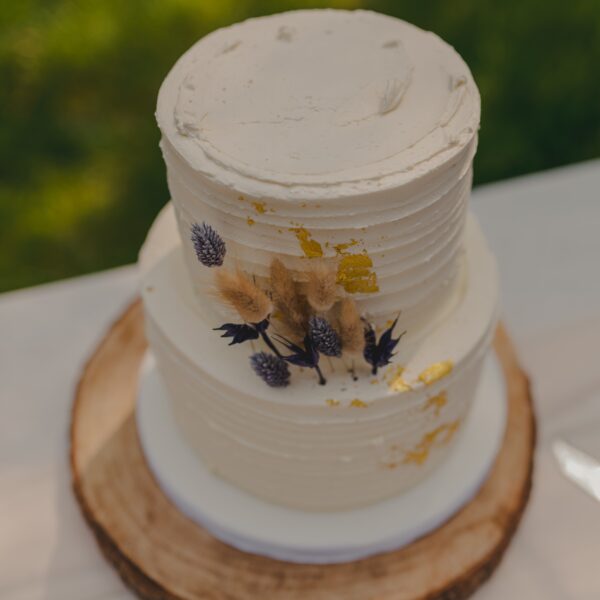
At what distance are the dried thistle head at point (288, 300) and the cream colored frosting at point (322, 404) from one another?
4.3 inches

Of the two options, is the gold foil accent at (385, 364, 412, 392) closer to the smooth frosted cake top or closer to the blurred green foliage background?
the smooth frosted cake top

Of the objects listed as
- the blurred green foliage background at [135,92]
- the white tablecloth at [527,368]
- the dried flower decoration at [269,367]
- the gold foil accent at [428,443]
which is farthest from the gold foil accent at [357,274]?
the blurred green foliage background at [135,92]

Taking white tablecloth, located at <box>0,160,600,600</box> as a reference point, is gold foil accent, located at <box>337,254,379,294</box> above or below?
above

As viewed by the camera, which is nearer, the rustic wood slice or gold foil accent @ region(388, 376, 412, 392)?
gold foil accent @ region(388, 376, 412, 392)

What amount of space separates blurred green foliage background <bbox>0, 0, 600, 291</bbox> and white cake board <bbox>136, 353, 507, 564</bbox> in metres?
0.87

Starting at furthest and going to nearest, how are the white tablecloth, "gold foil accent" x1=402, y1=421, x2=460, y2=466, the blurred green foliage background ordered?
the blurred green foliage background
the white tablecloth
"gold foil accent" x1=402, y1=421, x2=460, y2=466

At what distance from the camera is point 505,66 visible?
6.99 ft

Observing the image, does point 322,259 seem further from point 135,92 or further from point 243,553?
point 135,92

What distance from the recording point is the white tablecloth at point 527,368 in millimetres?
1187

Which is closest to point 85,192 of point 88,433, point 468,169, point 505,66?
point 88,433

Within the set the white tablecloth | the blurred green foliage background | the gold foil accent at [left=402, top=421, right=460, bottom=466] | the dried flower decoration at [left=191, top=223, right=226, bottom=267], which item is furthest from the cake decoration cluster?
the blurred green foliage background

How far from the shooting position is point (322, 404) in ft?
3.11

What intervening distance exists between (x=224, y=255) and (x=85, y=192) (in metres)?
1.25

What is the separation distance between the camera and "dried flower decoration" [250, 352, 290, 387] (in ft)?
3.01
